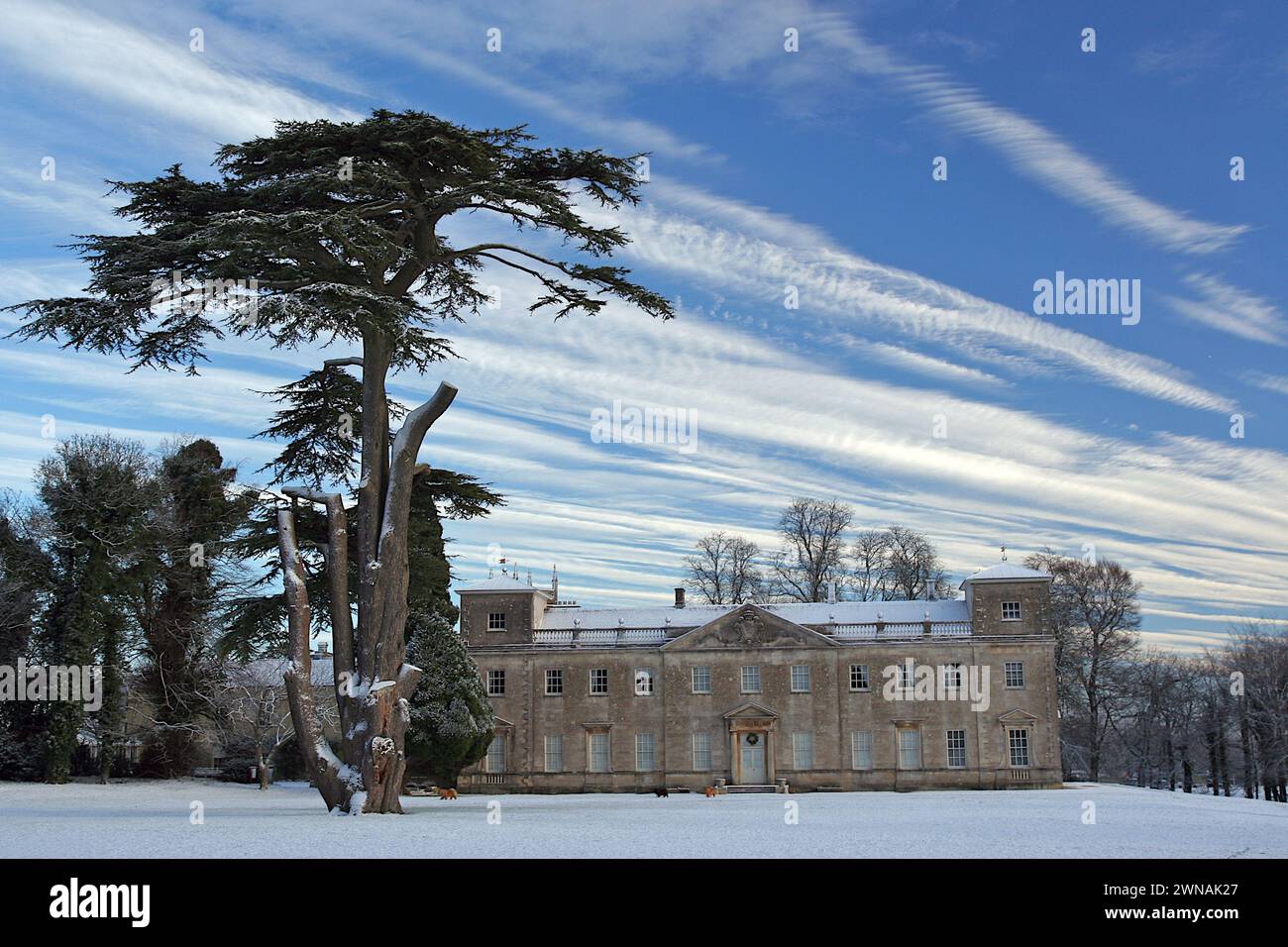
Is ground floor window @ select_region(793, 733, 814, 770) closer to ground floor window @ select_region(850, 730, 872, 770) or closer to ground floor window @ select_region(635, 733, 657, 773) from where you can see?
ground floor window @ select_region(850, 730, 872, 770)

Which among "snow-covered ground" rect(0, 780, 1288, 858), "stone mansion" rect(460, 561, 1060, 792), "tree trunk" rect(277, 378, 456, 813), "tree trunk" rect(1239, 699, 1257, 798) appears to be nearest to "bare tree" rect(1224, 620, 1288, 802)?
"tree trunk" rect(1239, 699, 1257, 798)

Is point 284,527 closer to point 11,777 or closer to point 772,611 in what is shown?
point 11,777

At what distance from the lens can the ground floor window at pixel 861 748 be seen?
40781 mm

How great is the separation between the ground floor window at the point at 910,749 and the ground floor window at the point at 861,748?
1.01 m

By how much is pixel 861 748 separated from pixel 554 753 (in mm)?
10530

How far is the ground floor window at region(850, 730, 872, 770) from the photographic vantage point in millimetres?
40781

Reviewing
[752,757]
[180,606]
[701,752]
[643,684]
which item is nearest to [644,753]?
[701,752]

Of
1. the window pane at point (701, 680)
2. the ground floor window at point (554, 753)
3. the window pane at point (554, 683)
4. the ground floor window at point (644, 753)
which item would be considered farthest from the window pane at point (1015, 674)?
the ground floor window at point (554, 753)

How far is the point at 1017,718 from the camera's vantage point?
4022 centimetres

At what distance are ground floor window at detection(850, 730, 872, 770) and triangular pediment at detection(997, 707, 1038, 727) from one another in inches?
171

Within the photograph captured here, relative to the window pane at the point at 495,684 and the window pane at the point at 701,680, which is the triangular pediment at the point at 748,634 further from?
the window pane at the point at 495,684
